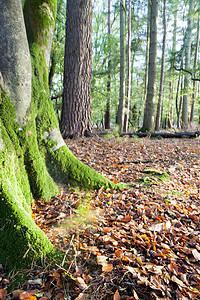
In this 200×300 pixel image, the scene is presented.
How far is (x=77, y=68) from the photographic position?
601cm

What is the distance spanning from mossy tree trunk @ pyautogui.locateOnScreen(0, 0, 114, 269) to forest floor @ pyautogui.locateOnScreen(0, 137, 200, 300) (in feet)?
0.67

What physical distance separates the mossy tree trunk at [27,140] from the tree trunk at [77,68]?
8.79ft

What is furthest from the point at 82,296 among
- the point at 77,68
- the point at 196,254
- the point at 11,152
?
the point at 77,68

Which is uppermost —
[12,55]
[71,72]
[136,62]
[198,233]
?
[136,62]

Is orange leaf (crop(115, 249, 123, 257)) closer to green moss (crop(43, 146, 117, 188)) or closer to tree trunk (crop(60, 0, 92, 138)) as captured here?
green moss (crop(43, 146, 117, 188))

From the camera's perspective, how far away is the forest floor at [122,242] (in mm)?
1556

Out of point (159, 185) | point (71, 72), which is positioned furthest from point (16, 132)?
point (71, 72)

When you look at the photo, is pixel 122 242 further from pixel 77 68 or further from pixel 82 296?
→ pixel 77 68

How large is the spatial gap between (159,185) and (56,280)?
8.31 feet

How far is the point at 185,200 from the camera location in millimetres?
3209

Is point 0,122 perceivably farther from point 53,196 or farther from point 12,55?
point 53,196

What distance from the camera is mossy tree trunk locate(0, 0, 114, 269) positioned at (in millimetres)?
1848

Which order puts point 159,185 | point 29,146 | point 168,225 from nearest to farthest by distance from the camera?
1. point 168,225
2. point 29,146
3. point 159,185

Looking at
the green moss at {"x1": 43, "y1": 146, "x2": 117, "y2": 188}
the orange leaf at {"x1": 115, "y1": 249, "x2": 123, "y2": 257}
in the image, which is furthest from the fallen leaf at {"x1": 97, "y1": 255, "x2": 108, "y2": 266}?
the green moss at {"x1": 43, "y1": 146, "x2": 117, "y2": 188}
